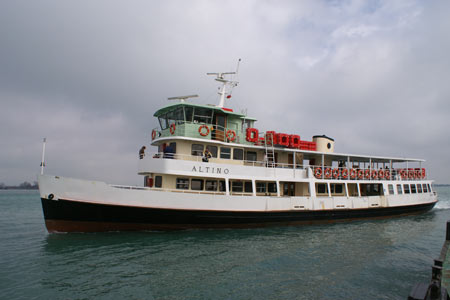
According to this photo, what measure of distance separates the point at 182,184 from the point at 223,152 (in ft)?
10.2

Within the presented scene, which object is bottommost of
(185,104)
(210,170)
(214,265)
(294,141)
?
(214,265)

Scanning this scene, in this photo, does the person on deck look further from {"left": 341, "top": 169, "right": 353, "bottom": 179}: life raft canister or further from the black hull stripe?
{"left": 341, "top": 169, "right": 353, "bottom": 179}: life raft canister

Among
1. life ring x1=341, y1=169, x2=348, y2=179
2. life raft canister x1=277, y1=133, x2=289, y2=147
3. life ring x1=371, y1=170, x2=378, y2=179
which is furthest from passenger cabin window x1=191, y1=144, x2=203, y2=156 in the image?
life ring x1=371, y1=170, x2=378, y2=179

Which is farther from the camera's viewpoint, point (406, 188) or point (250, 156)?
point (406, 188)

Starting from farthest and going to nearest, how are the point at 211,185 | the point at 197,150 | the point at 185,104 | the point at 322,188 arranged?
the point at 322,188
the point at 211,185
the point at 197,150
the point at 185,104

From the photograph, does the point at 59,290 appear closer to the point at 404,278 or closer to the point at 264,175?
the point at 404,278

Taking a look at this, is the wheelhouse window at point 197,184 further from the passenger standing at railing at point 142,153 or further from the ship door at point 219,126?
the passenger standing at railing at point 142,153

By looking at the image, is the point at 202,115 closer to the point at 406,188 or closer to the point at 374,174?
the point at 374,174

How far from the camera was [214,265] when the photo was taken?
9.04m

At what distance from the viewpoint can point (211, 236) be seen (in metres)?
12.8

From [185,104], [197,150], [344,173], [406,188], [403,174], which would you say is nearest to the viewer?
[185,104]

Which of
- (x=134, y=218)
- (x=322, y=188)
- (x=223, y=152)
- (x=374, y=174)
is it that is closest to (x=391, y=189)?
(x=374, y=174)

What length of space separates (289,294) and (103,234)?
29.5 ft

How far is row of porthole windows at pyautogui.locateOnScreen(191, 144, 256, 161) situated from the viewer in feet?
49.6
